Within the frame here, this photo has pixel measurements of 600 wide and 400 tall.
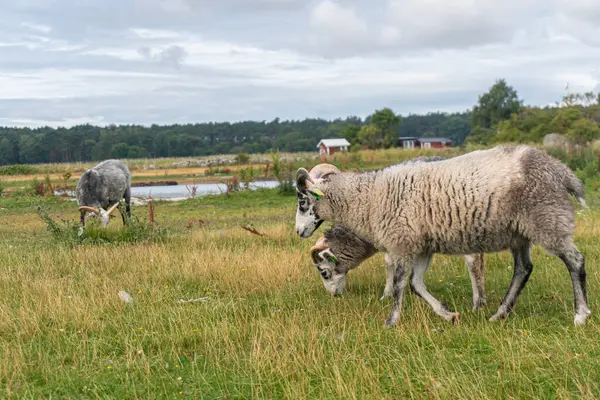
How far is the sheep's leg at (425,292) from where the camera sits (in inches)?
265

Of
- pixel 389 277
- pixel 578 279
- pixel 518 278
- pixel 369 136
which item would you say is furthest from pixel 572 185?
pixel 369 136

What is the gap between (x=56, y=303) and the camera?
23.4ft

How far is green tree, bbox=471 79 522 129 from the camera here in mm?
90438

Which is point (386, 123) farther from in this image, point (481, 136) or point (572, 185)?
point (572, 185)

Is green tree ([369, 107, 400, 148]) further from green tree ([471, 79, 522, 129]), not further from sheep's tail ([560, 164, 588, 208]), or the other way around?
sheep's tail ([560, 164, 588, 208])

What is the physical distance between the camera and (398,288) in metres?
6.93

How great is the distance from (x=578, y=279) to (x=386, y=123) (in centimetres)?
8039

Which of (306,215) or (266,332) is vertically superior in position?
(306,215)

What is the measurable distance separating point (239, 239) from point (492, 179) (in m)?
6.63

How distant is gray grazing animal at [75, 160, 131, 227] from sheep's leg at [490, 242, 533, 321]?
433 inches

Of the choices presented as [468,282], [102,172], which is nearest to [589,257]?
[468,282]

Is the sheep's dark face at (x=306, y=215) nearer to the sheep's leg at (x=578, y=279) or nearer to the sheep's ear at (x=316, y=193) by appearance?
the sheep's ear at (x=316, y=193)

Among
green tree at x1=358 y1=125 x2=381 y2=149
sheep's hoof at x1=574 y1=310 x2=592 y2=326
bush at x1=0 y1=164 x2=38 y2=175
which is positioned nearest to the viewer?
sheep's hoof at x1=574 y1=310 x2=592 y2=326

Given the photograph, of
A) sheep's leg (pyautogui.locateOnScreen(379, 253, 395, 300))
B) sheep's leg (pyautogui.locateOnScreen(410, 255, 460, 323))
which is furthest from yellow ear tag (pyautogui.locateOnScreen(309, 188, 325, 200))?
sheep's leg (pyautogui.locateOnScreen(410, 255, 460, 323))
